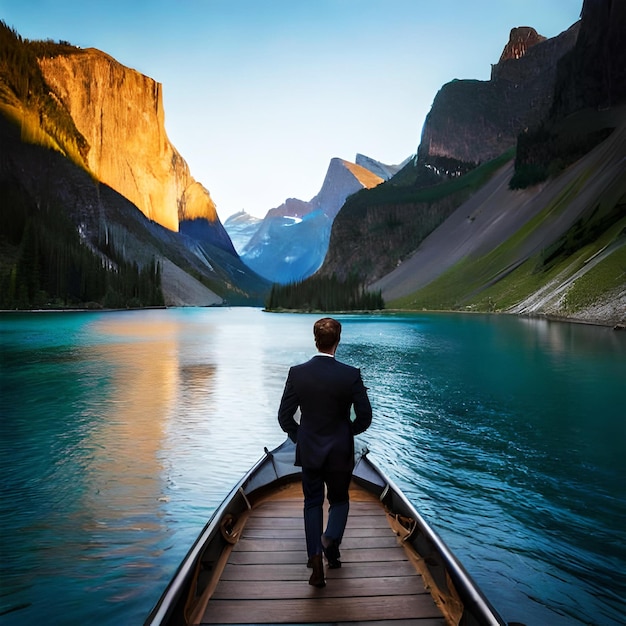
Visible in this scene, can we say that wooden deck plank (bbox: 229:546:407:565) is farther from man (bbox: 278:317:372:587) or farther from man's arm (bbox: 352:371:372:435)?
man's arm (bbox: 352:371:372:435)

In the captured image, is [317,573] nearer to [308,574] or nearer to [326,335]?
[308,574]

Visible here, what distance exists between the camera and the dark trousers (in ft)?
24.0

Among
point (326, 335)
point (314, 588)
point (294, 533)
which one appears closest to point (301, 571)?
point (314, 588)

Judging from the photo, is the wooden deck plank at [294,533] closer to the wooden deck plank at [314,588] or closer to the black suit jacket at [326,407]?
the wooden deck plank at [314,588]

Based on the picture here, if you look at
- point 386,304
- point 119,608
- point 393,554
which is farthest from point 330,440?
point 386,304

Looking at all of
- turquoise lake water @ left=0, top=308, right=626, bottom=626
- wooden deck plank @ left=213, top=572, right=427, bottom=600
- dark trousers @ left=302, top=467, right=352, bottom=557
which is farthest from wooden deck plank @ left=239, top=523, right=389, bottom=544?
turquoise lake water @ left=0, top=308, right=626, bottom=626

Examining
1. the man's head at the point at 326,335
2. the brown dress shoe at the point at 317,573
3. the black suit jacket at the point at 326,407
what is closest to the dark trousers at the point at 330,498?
the black suit jacket at the point at 326,407

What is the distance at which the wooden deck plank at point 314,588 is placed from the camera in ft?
20.5

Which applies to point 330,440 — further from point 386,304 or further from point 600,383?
point 386,304

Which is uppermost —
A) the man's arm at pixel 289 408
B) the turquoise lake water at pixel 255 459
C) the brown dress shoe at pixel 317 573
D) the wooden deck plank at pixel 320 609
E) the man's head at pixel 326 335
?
the man's head at pixel 326 335

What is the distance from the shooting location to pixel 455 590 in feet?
19.6

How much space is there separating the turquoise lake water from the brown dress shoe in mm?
3698

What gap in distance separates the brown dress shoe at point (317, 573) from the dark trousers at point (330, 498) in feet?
1.06

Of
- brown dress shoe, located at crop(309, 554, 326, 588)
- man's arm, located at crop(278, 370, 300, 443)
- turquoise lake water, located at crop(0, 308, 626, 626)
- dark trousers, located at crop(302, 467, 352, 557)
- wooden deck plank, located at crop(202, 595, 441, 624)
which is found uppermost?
man's arm, located at crop(278, 370, 300, 443)
